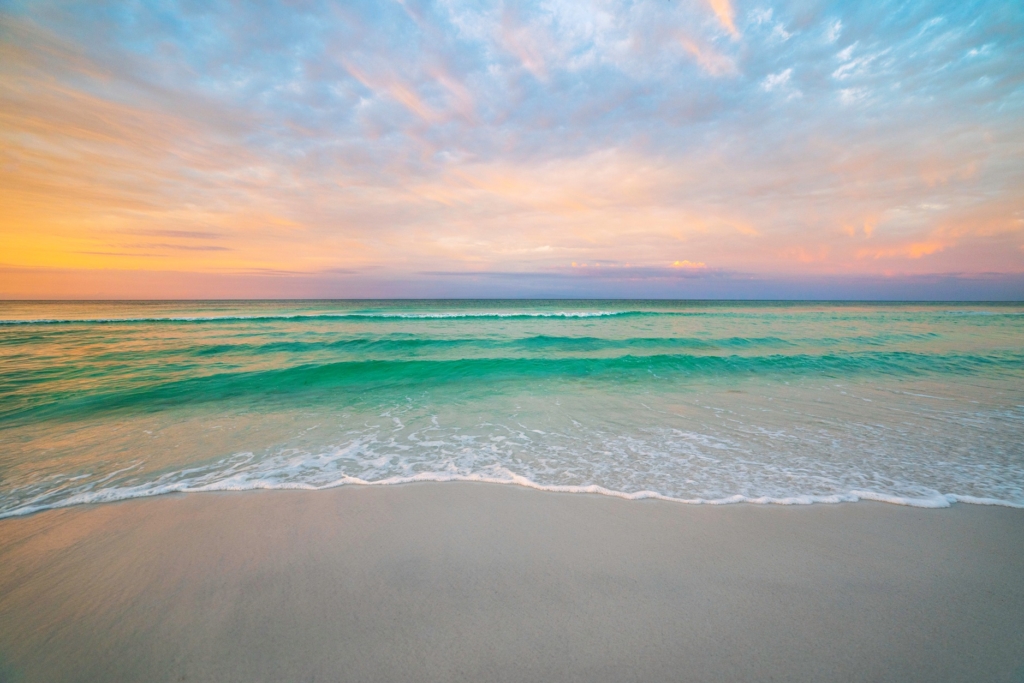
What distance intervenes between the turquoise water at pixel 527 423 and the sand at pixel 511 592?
0.60m

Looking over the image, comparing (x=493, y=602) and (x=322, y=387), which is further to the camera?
(x=322, y=387)

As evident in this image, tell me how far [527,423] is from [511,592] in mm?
4054

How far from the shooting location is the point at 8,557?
306 centimetres

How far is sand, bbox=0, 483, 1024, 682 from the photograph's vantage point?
2129 millimetres

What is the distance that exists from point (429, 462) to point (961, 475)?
603 cm

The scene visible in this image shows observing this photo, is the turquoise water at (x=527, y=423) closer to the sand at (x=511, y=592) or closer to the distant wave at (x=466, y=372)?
the distant wave at (x=466, y=372)

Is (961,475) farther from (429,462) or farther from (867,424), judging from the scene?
(429,462)

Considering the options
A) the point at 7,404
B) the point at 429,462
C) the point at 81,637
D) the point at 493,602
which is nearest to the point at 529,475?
the point at 429,462

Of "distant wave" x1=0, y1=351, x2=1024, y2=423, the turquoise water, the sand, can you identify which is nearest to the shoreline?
the turquoise water

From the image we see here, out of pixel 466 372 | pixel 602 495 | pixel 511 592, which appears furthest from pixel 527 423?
pixel 466 372

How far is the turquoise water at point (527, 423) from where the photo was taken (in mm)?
4406

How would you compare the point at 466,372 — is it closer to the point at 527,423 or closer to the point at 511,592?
the point at 527,423

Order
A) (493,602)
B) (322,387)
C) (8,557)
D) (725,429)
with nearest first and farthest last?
(493,602) → (8,557) → (725,429) → (322,387)

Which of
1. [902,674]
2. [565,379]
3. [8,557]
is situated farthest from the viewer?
[565,379]
